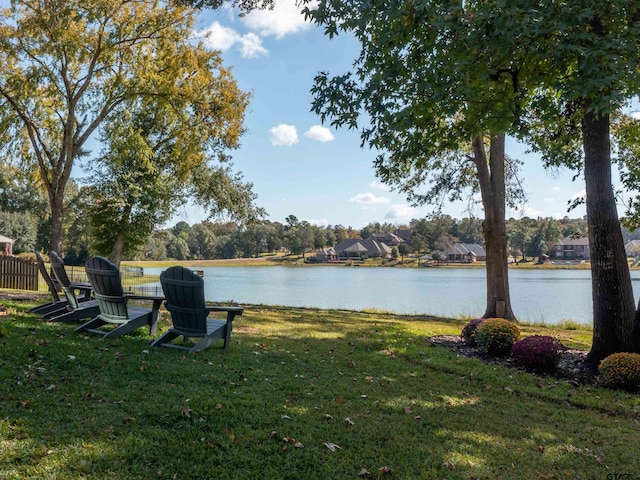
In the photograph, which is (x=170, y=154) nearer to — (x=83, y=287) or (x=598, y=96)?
(x=83, y=287)

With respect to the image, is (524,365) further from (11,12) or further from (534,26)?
(11,12)

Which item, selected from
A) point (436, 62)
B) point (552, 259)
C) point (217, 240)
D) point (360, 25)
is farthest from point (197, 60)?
point (552, 259)

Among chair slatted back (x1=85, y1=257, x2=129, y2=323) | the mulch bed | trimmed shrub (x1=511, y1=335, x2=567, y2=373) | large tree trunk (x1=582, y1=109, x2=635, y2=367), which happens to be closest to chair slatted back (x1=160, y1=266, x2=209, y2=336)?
chair slatted back (x1=85, y1=257, x2=129, y2=323)

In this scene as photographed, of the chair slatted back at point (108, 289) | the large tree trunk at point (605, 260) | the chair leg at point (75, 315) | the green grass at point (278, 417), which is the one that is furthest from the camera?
the chair leg at point (75, 315)

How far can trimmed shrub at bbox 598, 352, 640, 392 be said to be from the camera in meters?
5.39

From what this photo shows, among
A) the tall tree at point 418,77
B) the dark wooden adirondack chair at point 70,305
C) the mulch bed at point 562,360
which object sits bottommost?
the mulch bed at point 562,360

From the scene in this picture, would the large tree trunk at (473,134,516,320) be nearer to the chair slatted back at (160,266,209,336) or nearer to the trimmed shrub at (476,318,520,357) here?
the trimmed shrub at (476,318,520,357)

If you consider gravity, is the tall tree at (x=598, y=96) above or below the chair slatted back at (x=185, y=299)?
above

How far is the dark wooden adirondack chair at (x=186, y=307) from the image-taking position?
5332mm

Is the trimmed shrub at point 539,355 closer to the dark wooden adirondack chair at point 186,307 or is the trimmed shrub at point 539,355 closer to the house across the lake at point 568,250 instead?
the dark wooden adirondack chair at point 186,307

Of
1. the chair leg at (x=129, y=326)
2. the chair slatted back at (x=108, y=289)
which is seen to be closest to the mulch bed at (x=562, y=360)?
the chair leg at (x=129, y=326)

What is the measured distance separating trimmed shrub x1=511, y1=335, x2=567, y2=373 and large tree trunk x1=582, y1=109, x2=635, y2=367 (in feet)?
2.33

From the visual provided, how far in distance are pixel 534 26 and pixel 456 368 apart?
443 centimetres

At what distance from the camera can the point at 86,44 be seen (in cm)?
1197
